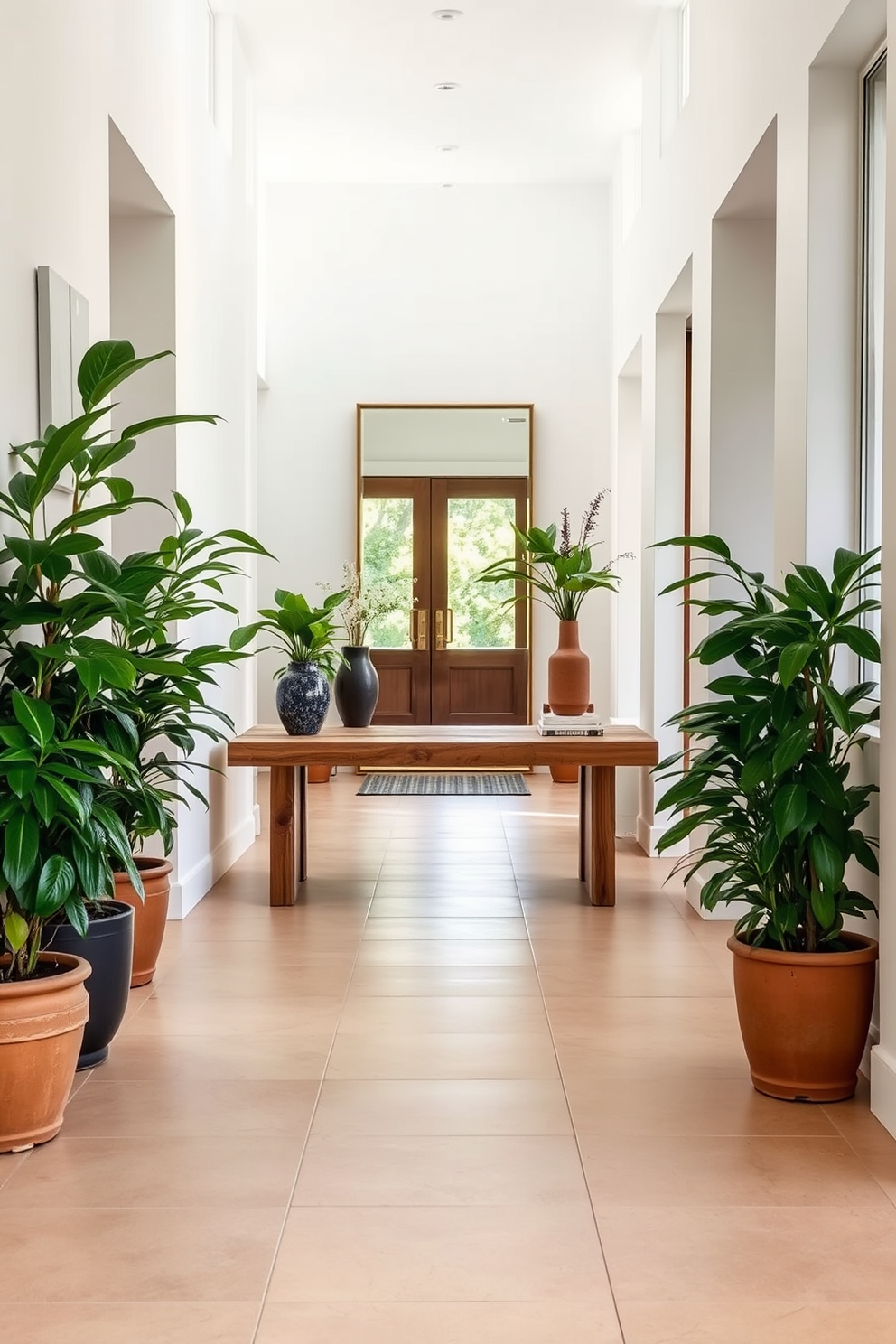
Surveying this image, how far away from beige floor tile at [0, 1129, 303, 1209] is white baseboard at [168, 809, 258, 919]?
2.07 m

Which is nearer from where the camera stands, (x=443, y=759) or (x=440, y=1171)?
(x=440, y=1171)

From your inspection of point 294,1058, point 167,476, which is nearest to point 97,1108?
point 294,1058

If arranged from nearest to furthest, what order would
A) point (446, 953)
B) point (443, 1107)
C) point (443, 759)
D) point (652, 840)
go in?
point (443, 1107)
point (446, 953)
point (443, 759)
point (652, 840)

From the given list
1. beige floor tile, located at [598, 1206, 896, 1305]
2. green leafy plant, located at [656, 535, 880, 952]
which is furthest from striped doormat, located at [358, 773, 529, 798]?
beige floor tile, located at [598, 1206, 896, 1305]

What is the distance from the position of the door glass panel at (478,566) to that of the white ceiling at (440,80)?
2.13 m

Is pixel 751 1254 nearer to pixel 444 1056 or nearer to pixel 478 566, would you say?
pixel 444 1056

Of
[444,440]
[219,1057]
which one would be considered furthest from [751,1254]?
[444,440]

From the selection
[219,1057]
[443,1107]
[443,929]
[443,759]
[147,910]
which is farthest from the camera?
[443,759]

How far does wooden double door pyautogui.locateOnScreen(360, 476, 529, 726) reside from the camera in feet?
29.8

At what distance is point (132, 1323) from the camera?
1965mm

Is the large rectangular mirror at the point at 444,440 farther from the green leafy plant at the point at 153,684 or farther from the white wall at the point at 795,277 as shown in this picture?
the green leafy plant at the point at 153,684

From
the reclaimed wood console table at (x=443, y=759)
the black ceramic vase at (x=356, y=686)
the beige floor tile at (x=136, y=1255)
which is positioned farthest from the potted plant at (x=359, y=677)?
the beige floor tile at (x=136, y=1255)

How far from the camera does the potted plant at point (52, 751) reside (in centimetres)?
251

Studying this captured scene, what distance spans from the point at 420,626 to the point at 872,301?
19.2ft
